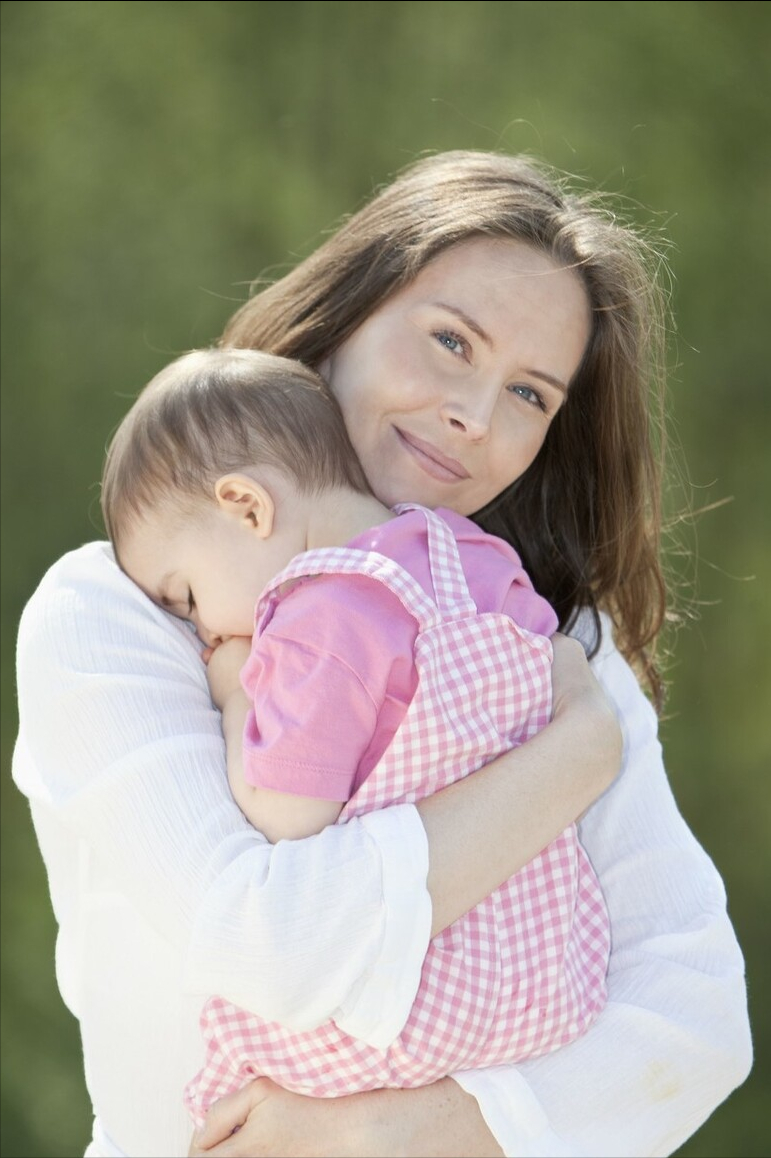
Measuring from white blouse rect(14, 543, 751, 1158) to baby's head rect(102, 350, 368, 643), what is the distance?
5 centimetres

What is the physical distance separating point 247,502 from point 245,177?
2.82 m

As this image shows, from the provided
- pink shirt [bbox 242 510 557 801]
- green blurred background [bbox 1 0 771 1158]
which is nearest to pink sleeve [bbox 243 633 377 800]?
pink shirt [bbox 242 510 557 801]

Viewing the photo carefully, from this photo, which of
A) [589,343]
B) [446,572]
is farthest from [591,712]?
[589,343]

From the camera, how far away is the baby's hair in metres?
1.72

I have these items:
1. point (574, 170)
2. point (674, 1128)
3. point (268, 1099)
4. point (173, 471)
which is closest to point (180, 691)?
point (173, 471)

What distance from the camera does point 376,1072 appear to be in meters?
1.58

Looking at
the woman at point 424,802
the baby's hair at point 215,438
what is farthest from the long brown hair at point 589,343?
the baby's hair at point 215,438

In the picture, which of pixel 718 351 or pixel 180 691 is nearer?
pixel 180 691

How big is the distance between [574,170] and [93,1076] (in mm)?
3130

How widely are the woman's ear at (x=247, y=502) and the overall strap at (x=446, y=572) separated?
18cm

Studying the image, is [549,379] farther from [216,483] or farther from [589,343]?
[216,483]

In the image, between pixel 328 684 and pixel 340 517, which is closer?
pixel 328 684

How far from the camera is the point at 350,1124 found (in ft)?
5.21

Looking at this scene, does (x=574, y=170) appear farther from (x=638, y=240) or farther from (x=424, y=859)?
(x=424, y=859)
